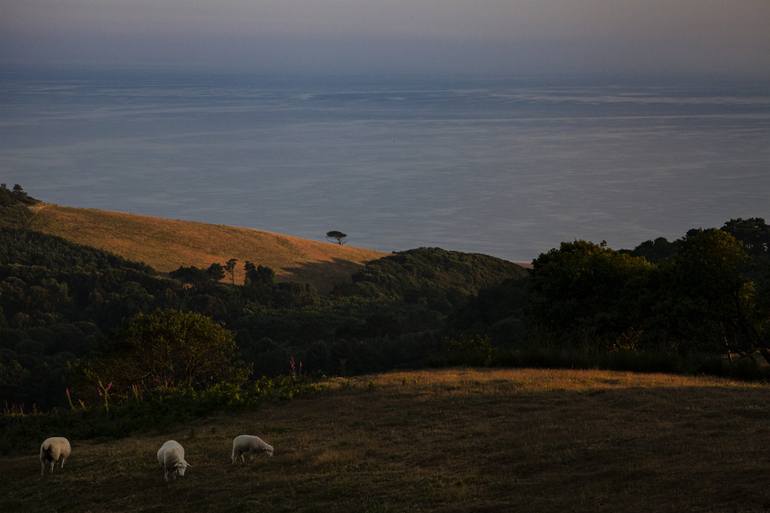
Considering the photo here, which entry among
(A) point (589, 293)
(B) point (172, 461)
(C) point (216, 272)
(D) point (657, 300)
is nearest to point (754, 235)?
(A) point (589, 293)

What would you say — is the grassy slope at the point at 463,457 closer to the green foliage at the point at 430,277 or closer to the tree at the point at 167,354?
the tree at the point at 167,354

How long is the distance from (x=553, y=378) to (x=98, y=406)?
436 inches

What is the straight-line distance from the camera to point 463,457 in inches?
629

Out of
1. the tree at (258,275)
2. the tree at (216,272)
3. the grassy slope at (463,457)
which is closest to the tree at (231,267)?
the tree at (216,272)

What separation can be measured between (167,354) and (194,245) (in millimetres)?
79613

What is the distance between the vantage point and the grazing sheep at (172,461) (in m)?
16.0

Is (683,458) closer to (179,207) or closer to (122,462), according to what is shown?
(122,462)

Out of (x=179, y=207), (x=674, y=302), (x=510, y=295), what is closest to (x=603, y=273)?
(x=674, y=302)

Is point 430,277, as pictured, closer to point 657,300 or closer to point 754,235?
point 754,235

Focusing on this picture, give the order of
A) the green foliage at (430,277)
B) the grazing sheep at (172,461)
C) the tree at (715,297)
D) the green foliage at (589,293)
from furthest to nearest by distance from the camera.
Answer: the green foliage at (430,277) → the green foliage at (589,293) → the tree at (715,297) → the grazing sheep at (172,461)

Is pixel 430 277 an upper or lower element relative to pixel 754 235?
lower

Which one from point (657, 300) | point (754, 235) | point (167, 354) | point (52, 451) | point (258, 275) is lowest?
point (258, 275)

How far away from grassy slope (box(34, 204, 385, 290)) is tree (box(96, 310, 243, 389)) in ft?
218

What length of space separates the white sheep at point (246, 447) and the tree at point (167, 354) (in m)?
14.5
